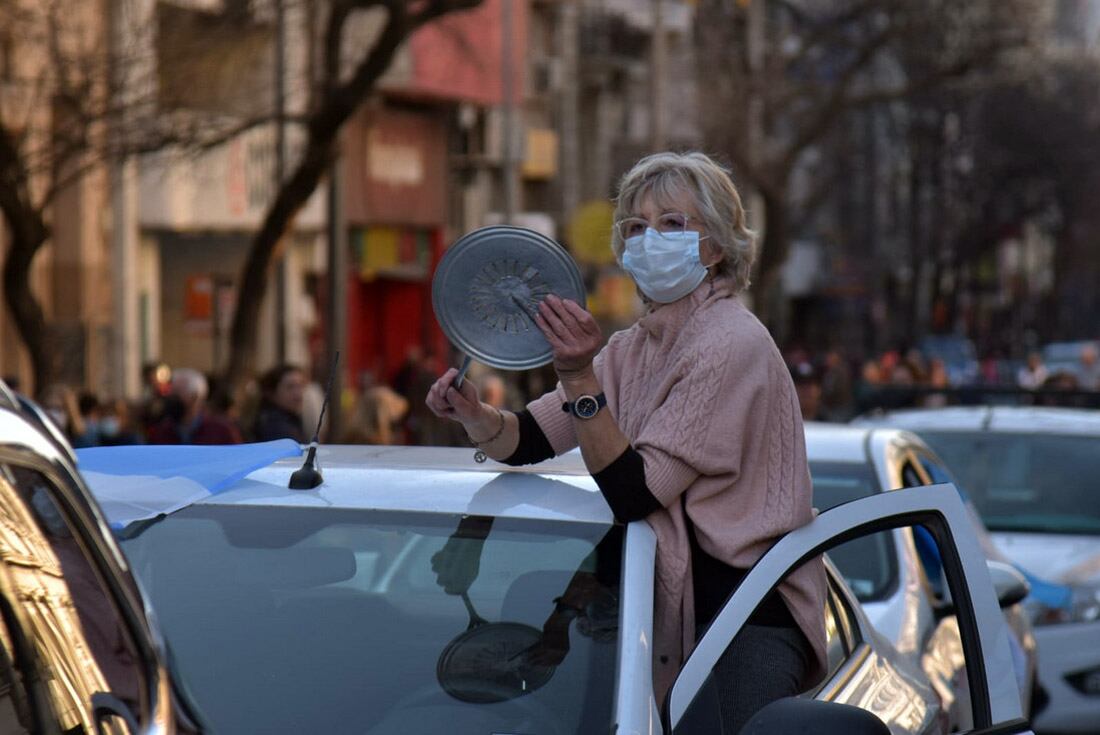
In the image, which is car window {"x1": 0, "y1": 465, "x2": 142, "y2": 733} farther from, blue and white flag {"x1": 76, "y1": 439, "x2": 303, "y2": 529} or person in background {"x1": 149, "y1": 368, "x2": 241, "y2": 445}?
person in background {"x1": 149, "y1": 368, "x2": 241, "y2": 445}

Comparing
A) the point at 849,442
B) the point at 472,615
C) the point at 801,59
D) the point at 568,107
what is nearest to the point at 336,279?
the point at 849,442

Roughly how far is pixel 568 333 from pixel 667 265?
35cm

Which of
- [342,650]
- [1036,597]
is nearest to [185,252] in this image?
[1036,597]

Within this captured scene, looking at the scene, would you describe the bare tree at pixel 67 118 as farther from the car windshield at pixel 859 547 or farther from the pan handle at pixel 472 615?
the pan handle at pixel 472 615

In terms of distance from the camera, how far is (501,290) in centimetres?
404

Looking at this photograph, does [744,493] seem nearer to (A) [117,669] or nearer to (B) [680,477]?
(B) [680,477]

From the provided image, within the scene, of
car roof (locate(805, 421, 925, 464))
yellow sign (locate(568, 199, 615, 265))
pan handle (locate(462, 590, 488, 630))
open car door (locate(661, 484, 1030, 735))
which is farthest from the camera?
yellow sign (locate(568, 199, 615, 265))

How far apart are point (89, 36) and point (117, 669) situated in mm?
15627

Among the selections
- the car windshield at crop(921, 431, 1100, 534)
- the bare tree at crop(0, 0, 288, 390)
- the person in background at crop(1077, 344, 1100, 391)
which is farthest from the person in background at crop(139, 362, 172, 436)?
the person in background at crop(1077, 344, 1100, 391)

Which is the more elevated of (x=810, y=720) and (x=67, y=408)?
(x=810, y=720)

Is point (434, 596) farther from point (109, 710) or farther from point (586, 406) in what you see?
point (109, 710)

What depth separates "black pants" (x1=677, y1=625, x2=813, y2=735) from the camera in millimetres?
3840

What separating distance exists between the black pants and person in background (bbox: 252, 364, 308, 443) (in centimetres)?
852

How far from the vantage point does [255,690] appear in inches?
151
